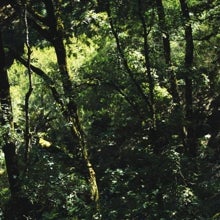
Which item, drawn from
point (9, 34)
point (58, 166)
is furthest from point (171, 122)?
point (9, 34)

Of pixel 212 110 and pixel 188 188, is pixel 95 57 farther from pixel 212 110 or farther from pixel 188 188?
pixel 188 188

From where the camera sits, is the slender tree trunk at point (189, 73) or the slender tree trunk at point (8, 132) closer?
the slender tree trunk at point (8, 132)

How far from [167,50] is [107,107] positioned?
4.30 m

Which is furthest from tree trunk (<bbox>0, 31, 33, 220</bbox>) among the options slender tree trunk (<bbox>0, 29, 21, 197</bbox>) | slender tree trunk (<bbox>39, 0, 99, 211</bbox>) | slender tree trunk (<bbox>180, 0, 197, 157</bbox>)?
slender tree trunk (<bbox>180, 0, 197, 157</bbox>)

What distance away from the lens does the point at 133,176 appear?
387 inches

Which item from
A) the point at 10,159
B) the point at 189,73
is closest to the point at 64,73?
the point at 10,159

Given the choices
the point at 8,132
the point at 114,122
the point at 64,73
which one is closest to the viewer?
the point at 8,132

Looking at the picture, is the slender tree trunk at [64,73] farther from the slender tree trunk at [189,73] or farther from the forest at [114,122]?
the slender tree trunk at [189,73]

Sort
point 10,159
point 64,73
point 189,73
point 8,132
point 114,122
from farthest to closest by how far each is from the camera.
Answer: point 114,122 < point 189,73 < point 64,73 < point 10,159 < point 8,132

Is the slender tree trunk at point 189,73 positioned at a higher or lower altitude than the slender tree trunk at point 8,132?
higher

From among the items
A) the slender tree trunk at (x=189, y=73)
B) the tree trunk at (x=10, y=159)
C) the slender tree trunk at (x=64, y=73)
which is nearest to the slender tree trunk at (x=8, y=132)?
the tree trunk at (x=10, y=159)

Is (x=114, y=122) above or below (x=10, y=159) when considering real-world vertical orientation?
above

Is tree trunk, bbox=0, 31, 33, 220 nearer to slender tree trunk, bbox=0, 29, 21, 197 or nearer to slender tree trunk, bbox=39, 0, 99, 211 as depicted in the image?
slender tree trunk, bbox=0, 29, 21, 197

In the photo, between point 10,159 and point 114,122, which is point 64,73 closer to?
point 10,159
